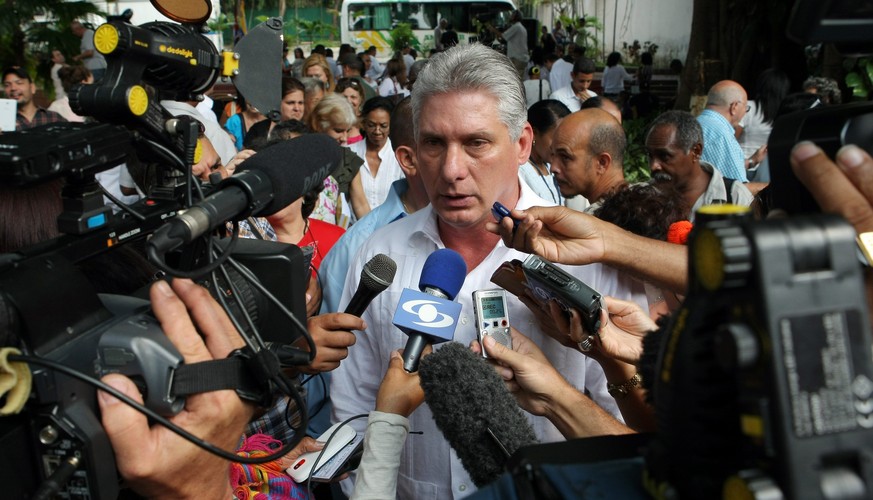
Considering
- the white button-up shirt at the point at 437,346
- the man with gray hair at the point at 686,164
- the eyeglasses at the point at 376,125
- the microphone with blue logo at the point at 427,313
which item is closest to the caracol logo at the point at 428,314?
the microphone with blue logo at the point at 427,313

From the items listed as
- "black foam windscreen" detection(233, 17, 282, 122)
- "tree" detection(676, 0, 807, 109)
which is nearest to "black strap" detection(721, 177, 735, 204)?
"black foam windscreen" detection(233, 17, 282, 122)

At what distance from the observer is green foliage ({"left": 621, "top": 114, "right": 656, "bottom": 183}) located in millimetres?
8422

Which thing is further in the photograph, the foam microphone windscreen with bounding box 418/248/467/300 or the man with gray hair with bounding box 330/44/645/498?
the man with gray hair with bounding box 330/44/645/498

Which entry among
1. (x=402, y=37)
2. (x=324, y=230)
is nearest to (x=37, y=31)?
(x=324, y=230)

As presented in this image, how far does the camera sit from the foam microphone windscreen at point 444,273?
196cm

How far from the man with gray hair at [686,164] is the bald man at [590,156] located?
0.36 m

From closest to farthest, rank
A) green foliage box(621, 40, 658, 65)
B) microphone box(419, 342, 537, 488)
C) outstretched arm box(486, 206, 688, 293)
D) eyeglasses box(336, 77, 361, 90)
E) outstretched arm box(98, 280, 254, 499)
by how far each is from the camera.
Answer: outstretched arm box(98, 280, 254, 499)
microphone box(419, 342, 537, 488)
outstretched arm box(486, 206, 688, 293)
eyeglasses box(336, 77, 361, 90)
green foliage box(621, 40, 658, 65)

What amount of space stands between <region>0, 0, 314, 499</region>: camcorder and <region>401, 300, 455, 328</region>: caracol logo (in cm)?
30

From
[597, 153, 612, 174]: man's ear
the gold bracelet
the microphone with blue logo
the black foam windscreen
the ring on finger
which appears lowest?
[597, 153, 612, 174]: man's ear

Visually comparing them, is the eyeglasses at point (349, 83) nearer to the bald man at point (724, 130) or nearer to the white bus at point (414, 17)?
the bald man at point (724, 130)

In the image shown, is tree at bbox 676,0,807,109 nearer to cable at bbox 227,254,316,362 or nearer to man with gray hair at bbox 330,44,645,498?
man with gray hair at bbox 330,44,645,498

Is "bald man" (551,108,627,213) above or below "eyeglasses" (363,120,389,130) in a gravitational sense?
above

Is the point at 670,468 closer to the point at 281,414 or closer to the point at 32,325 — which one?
the point at 32,325

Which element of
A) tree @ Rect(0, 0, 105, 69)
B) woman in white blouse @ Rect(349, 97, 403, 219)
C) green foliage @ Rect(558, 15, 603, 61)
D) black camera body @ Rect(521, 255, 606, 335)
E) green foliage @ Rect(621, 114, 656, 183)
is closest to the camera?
black camera body @ Rect(521, 255, 606, 335)
